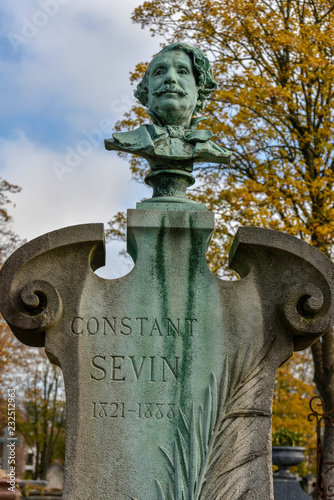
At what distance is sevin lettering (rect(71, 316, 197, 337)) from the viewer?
525 cm

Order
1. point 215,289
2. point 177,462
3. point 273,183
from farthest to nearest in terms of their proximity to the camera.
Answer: point 273,183
point 215,289
point 177,462

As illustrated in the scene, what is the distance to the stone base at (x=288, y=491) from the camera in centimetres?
1588

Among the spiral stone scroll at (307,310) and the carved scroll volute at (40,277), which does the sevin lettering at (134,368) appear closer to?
the carved scroll volute at (40,277)

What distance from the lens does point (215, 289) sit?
539cm

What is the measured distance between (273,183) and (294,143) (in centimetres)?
187

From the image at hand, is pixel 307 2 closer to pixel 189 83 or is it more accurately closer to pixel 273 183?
pixel 273 183

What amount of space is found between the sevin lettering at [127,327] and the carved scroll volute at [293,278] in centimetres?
71

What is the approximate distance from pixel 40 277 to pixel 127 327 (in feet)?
2.45

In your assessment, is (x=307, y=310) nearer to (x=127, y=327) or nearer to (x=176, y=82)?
(x=127, y=327)

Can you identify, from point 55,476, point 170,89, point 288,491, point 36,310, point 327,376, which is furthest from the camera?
point 55,476

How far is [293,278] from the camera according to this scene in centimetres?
548

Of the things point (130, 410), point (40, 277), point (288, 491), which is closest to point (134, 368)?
point (130, 410)

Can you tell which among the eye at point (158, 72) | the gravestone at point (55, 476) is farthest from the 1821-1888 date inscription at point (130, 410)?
the gravestone at point (55, 476)

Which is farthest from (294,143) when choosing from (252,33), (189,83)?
(189,83)
